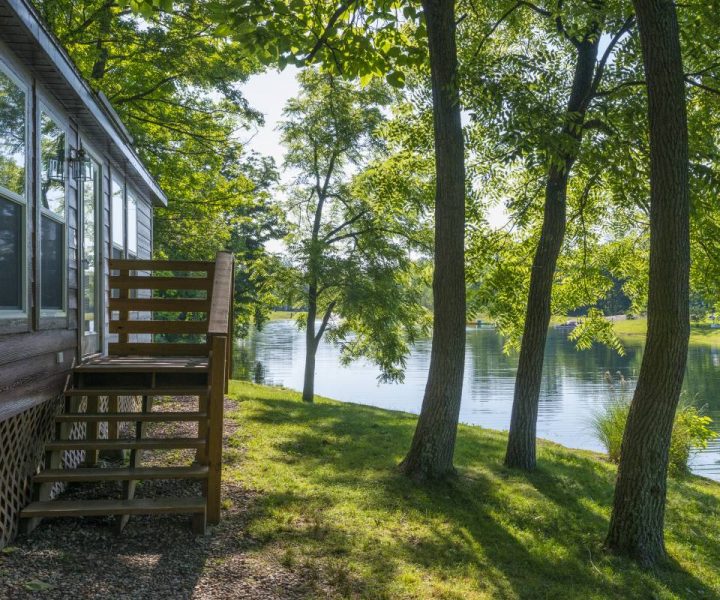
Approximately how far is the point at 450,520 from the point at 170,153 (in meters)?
11.2

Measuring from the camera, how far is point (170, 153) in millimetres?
14227

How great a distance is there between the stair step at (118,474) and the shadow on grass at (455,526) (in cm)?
76

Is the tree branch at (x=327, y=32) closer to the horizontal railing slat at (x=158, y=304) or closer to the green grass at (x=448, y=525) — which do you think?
the horizontal railing slat at (x=158, y=304)

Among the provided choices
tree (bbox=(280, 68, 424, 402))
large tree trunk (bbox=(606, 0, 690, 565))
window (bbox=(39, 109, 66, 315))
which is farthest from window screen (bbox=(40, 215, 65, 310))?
tree (bbox=(280, 68, 424, 402))

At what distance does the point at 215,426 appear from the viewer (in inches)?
196

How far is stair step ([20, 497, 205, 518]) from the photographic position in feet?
15.0

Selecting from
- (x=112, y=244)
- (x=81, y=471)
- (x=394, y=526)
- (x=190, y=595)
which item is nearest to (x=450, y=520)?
(x=394, y=526)

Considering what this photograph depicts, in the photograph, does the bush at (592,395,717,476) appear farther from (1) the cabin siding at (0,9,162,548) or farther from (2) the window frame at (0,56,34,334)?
(2) the window frame at (0,56,34,334)

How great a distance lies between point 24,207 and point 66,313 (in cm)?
137

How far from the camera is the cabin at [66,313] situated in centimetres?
445

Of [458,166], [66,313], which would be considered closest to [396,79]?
[458,166]

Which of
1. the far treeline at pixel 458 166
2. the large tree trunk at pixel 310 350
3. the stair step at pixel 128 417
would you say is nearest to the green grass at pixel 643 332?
the large tree trunk at pixel 310 350

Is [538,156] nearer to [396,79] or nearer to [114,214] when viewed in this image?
[396,79]

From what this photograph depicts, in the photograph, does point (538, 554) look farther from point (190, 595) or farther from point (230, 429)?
point (230, 429)
